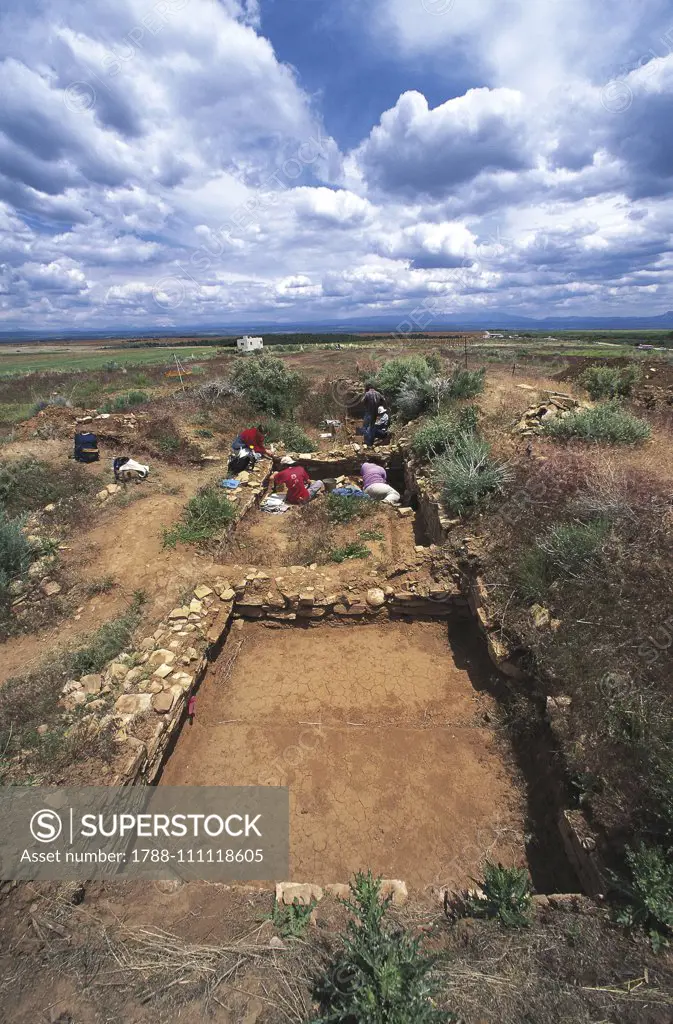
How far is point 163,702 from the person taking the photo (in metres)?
4.12

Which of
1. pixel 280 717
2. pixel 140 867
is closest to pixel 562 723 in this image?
pixel 280 717

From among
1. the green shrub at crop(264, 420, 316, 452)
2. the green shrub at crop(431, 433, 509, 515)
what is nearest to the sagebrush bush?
the green shrub at crop(431, 433, 509, 515)

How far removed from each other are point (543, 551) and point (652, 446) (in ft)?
11.1

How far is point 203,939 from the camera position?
270cm

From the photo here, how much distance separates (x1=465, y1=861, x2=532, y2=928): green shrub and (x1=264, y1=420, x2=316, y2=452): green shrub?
9.73 m

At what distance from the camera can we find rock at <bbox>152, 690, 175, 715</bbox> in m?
4.09

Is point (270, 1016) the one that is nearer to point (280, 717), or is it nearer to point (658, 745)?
point (280, 717)

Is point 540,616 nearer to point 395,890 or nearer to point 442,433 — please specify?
point 395,890

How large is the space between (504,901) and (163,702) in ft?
10.9

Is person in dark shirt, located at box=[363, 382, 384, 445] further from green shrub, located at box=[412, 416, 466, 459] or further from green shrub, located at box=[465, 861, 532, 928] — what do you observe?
green shrub, located at box=[465, 861, 532, 928]

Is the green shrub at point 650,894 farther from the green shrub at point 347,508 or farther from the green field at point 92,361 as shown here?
the green field at point 92,361

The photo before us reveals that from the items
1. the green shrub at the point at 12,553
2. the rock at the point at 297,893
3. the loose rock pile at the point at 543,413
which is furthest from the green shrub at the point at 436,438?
the green shrub at the point at 12,553

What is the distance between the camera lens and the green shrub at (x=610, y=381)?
11.4 m

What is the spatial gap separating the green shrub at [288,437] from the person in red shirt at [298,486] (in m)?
2.18
